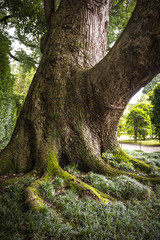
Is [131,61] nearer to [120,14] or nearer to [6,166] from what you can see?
[6,166]

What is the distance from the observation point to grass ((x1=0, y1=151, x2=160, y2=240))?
1535 millimetres

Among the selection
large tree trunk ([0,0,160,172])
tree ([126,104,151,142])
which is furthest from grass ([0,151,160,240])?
tree ([126,104,151,142])

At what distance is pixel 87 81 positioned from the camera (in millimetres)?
3369

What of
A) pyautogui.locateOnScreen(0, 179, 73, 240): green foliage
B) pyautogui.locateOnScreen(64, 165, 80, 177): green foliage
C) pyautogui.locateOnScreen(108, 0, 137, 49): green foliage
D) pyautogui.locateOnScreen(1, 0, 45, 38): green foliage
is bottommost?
pyautogui.locateOnScreen(0, 179, 73, 240): green foliage

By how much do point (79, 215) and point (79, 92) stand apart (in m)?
2.62

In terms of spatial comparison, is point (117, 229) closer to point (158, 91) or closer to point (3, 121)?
point (3, 121)

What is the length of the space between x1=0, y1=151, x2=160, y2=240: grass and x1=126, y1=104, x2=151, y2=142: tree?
51.5 ft

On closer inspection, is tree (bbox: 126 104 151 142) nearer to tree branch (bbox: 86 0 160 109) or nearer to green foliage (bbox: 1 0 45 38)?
green foliage (bbox: 1 0 45 38)

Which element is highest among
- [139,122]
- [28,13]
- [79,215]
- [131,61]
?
[28,13]

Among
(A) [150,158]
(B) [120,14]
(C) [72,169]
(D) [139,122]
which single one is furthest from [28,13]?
(D) [139,122]

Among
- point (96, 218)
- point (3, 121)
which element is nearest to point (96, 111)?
point (96, 218)

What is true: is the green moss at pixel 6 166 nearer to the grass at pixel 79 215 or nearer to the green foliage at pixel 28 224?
the grass at pixel 79 215

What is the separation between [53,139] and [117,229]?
2.05m

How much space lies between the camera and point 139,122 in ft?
56.1
